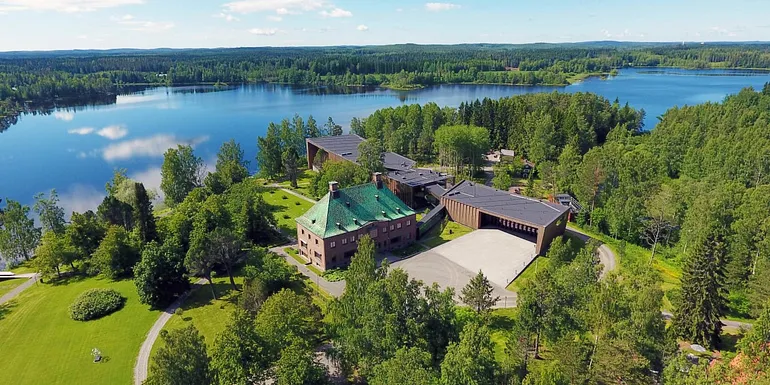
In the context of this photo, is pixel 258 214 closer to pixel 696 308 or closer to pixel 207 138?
pixel 696 308

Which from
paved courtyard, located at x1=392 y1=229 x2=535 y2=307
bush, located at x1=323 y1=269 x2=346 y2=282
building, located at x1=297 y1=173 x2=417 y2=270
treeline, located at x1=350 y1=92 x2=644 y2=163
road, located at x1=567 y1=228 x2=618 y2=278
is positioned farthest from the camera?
treeline, located at x1=350 y1=92 x2=644 y2=163

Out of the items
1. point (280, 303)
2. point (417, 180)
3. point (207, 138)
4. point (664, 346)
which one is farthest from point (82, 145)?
point (664, 346)

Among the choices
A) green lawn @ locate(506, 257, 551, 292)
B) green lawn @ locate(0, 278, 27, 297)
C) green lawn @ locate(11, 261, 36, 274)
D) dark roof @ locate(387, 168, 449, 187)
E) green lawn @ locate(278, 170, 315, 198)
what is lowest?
green lawn @ locate(11, 261, 36, 274)

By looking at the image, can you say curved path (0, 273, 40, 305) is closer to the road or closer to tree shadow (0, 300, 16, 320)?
tree shadow (0, 300, 16, 320)

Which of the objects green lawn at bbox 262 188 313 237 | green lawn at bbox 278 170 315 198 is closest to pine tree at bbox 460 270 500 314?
green lawn at bbox 262 188 313 237

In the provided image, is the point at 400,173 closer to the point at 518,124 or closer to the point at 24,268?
the point at 518,124

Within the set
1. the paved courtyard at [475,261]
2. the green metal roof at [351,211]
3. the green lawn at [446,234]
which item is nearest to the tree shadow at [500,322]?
the paved courtyard at [475,261]
